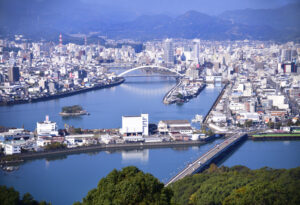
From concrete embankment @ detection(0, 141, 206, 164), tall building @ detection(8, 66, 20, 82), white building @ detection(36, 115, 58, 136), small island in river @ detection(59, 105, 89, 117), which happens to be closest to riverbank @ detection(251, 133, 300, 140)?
concrete embankment @ detection(0, 141, 206, 164)

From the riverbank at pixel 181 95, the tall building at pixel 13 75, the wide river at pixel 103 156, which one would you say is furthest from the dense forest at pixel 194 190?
the tall building at pixel 13 75

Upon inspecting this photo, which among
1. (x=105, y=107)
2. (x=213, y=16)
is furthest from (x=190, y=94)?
(x=213, y=16)

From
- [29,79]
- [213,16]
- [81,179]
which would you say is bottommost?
[81,179]

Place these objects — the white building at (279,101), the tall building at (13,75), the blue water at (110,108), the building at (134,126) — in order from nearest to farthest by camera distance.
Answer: the building at (134,126) < the blue water at (110,108) < the white building at (279,101) < the tall building at (13,75)

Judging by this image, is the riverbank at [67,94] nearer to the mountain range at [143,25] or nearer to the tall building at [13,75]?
the tall building at [13,75]

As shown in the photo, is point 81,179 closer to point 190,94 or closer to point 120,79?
point 190,94

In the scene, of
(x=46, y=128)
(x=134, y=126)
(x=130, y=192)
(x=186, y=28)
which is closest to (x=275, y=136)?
(x=134, y=126)
